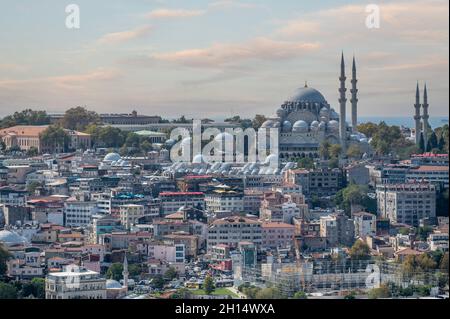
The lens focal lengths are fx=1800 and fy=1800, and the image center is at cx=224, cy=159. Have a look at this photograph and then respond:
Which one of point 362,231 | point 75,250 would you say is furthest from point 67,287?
point 362,231

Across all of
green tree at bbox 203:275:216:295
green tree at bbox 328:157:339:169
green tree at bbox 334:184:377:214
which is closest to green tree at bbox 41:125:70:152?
green tree at bbox 328:157:339:169

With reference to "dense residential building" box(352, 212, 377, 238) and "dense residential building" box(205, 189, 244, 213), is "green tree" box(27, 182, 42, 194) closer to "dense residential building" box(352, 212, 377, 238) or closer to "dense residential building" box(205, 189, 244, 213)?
"dense residential building" box(205, 189, 244, 213)

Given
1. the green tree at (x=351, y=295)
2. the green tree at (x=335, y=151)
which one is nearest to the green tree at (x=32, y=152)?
the green tree at (x=335, y=151)

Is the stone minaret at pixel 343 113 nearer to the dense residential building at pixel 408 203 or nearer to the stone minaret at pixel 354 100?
the stone minaret at pixel 354 100
